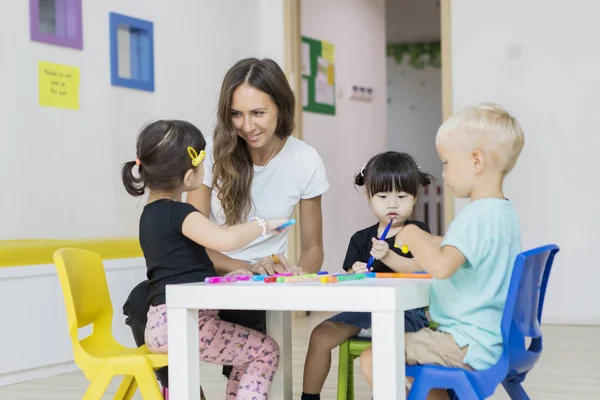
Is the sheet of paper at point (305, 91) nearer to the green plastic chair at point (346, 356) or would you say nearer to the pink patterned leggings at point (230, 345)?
the green plastic chair at point (346, 356)

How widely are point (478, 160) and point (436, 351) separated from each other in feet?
1.28

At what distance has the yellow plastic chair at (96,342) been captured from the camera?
178 cm

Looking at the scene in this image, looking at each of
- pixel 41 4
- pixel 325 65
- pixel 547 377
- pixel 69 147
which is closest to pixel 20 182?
pixel 69 147

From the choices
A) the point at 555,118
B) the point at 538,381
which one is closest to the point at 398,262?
the point at 538,381

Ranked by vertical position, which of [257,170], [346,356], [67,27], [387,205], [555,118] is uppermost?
[67,27]

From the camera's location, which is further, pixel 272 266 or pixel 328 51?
pixel 328 51

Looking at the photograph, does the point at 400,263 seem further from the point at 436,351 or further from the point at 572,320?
the point at 572,320

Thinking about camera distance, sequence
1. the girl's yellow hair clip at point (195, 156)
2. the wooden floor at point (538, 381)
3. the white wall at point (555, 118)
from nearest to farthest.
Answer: the girl's yellow hair clip at point (195, 156) → the wooden floor at point (538, 381) → the white wall at point (555, 118)

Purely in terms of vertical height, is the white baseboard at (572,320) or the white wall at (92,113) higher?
the white wall at (92,113)

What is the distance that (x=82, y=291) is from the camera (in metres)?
1.90

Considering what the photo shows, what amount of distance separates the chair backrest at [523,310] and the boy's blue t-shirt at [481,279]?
38 mm

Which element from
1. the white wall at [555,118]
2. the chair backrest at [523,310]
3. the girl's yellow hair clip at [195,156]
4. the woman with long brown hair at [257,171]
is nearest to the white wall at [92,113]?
the woman with long brown hair at [257,171]

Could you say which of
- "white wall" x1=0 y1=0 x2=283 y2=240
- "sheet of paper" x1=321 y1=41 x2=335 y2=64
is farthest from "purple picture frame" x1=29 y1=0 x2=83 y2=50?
"sheet of paper" x1=321 y1=41 x2=335 y2=64

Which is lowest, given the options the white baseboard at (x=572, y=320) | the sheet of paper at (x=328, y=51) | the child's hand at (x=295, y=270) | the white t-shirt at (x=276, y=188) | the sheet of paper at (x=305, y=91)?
the white baseboard at (x=572, y=320)
